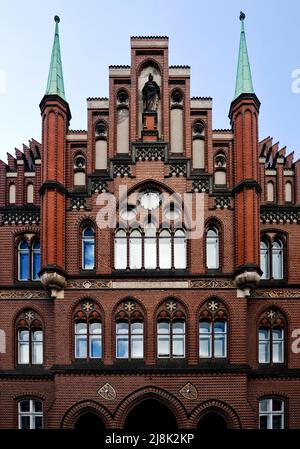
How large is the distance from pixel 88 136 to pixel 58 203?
3194 millimetres

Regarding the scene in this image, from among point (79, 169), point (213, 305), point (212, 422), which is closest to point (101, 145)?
point (79, 169)

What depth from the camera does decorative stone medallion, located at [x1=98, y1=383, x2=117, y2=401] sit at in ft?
117

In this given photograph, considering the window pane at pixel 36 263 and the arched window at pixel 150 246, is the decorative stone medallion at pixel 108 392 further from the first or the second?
the window pane at pixel 36 263

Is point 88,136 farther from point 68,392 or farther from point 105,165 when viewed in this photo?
point 68,392

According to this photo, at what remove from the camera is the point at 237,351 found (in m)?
35.9

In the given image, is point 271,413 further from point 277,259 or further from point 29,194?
point 29,194

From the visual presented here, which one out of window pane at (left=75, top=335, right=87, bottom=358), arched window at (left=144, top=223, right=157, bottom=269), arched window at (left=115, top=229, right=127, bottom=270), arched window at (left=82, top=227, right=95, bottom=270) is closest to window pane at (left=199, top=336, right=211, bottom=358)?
arched window at (left=144, top=223, right=157, bottom=269)

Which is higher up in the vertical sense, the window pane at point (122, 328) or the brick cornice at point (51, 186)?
the brick cornice at point (51, 186)

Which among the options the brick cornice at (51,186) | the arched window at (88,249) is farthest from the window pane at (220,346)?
the brick cornice at (51,186)

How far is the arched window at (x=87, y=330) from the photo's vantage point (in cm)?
3628

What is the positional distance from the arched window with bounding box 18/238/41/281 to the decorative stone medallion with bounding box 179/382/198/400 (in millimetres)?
7486

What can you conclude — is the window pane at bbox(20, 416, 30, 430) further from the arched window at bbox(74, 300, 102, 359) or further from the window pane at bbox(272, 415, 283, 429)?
the window pane at bbox(272, 415, 283, 429)

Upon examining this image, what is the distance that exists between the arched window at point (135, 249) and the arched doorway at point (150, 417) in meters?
5.36
